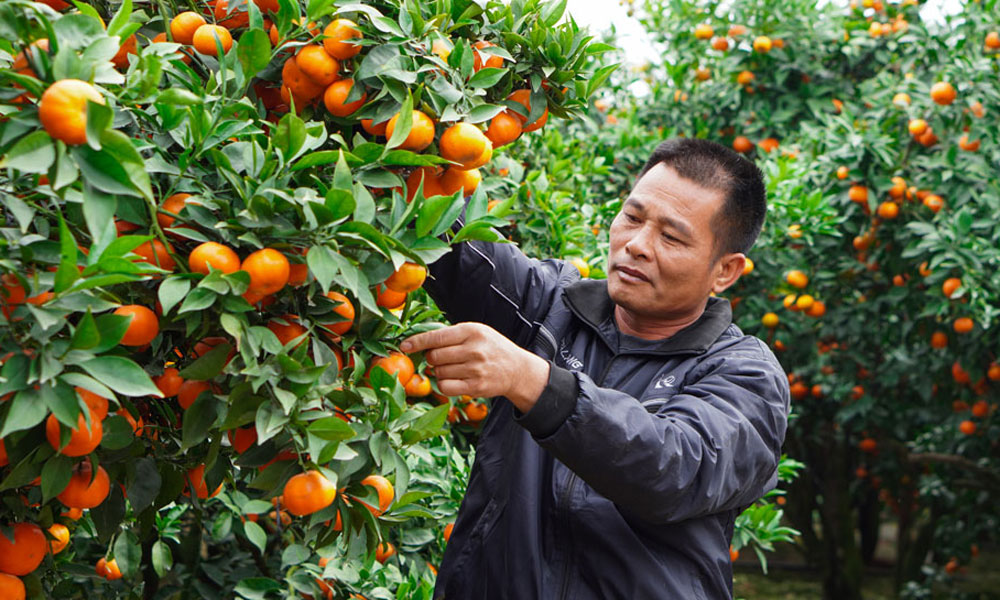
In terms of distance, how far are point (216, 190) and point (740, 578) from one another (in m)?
8.09

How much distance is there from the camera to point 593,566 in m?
1.73

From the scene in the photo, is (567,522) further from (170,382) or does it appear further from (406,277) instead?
(170,382)

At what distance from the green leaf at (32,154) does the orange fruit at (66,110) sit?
0.5 inches

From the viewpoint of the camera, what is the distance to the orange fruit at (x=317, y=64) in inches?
55.6

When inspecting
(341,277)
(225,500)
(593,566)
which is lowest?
(225,500)

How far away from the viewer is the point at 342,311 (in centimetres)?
132

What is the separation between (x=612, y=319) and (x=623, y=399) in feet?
1.73

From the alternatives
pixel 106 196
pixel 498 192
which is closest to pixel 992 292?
pixel 498 192

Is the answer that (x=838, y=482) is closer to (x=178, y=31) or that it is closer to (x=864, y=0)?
(x=864, y=0)

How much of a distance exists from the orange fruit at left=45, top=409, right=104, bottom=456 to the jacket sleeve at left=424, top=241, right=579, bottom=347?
814mm

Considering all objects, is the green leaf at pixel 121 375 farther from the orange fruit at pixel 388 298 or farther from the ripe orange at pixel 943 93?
the ripe orange at pixel 943 93

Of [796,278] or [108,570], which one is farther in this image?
[796,278]

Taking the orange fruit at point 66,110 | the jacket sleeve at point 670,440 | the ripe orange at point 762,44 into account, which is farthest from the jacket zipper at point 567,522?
the ripe orange at point 762,44

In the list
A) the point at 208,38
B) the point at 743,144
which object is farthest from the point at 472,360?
the point at 743,144
